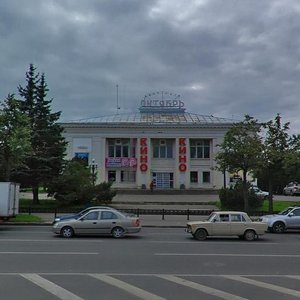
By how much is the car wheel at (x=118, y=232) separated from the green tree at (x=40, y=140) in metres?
21.8

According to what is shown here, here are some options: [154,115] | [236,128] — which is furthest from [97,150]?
[236,128]

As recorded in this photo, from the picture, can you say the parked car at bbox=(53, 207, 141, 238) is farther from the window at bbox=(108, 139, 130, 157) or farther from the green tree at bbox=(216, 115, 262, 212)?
the window at bbox=(108, 139, 130, 157)

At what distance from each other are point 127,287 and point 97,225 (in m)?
12.5

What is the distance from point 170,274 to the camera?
11.4 m

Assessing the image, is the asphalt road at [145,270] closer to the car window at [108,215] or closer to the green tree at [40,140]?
the car window at [108,215]

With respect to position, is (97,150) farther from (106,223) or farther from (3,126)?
(106,223)

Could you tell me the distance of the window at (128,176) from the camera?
75375 mm

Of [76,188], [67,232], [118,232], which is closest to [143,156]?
[76,188]

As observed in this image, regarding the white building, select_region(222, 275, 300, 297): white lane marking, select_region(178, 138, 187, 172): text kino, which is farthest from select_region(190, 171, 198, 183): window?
select_region(222, 275, 300, 297): white lane marking

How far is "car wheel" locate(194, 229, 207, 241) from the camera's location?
21.4 m

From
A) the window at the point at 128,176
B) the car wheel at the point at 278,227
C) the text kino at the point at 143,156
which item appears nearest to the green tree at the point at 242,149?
the car wheel at the point at 278,227

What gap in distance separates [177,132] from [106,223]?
53.5 m

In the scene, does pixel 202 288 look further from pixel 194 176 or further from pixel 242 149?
pixel 194 176

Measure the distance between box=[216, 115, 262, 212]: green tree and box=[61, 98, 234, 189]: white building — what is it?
1385 inches
